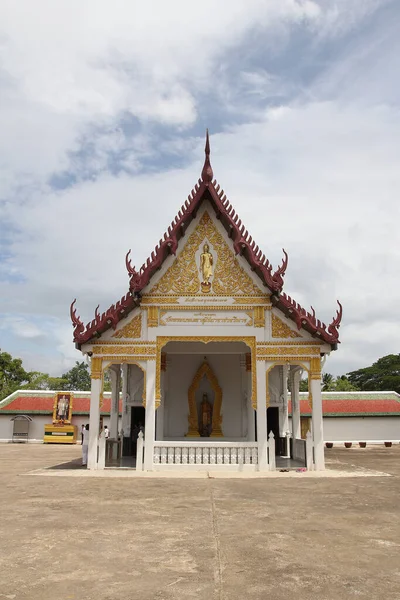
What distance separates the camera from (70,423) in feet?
102

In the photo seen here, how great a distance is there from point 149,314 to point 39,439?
2173 centimetres

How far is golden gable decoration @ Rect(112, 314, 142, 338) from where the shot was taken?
13672 mm

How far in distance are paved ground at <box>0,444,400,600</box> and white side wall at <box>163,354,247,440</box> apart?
7180mm

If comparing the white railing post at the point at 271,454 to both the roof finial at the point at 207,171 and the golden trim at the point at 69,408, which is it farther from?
the golden trim at the point at 69,408

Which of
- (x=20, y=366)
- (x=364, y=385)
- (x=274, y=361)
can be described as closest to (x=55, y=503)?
(x=274, y=361)

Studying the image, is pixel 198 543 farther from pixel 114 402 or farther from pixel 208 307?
pixel 114 402

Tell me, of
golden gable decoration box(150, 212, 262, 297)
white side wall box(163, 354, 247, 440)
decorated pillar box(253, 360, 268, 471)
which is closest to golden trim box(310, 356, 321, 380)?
decorated pillar box(253, 360, 268, 471)

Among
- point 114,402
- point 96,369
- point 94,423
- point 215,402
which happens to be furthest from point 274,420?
point 96,369

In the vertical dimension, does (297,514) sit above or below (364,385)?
below

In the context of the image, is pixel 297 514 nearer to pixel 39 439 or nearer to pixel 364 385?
pixel 39 439

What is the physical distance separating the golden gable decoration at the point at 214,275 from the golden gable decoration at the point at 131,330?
0.95 metres

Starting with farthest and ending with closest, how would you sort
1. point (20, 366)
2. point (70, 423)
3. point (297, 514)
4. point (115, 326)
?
1. point (20, 366)
2. point (70, 423)
3. point (115, 326)
4. point (297, 514)

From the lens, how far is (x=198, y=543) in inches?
219

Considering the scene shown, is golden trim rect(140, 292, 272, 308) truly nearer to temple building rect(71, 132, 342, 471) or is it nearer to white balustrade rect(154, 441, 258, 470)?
temple building rect(71, 132, 342, 471)
